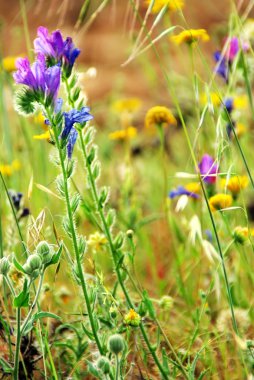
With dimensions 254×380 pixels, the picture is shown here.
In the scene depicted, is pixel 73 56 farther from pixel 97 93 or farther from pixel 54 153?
pixel 97 93

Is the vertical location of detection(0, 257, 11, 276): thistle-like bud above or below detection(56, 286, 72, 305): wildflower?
above

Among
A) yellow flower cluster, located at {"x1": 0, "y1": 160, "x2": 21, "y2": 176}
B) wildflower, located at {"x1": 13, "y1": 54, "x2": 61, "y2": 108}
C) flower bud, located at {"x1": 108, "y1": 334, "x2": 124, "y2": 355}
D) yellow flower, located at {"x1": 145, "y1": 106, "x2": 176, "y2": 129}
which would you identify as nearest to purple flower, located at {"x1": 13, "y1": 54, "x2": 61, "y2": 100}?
wildflower, located at {"x1": 13, "y1": 54, "x2": 61, "y2": 108}

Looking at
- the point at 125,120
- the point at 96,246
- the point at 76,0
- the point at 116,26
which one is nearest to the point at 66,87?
the point at 96,246

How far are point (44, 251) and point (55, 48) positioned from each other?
384 millimetres

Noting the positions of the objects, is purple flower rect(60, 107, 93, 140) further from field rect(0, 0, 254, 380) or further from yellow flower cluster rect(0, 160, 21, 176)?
yellow flower cluster rect(0, 160, 21, 176)

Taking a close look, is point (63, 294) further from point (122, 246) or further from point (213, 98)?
point (213, 98)

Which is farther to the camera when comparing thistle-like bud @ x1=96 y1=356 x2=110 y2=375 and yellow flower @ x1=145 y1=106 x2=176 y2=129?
yellow flower @ x1=145 y1=106 x2=176 y2=129

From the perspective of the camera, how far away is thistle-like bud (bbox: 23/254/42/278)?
1095 millimetres

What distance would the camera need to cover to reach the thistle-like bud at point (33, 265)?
3.59ft

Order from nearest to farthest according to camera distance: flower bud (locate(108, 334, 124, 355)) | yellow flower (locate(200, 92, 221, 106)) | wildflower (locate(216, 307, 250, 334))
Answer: flower bud (locate(108, 334, 124, 355)) < yellow flower (locate(200, 92, 221, 106)) < wildflower (locate(216, 307, 250, 334))

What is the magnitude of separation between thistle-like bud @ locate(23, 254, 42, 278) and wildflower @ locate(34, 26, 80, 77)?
0.37 metres

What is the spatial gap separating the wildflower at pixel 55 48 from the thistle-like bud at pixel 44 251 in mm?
340

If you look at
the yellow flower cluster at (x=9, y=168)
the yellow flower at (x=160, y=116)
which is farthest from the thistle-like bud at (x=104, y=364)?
the yellow flower cluster at (x=9, y=168)

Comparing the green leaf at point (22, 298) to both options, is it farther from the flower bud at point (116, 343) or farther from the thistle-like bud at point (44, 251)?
the flower bud at point (116, 343)
